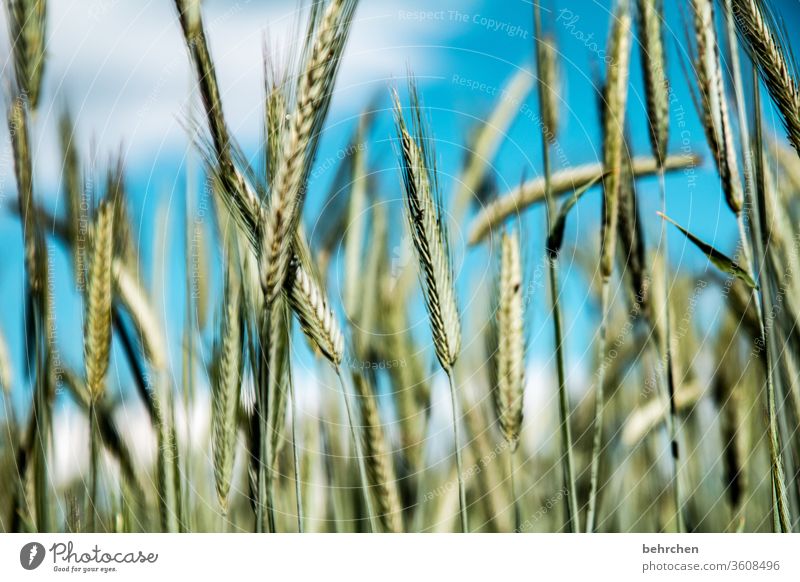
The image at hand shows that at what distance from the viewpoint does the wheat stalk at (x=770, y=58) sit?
119cm

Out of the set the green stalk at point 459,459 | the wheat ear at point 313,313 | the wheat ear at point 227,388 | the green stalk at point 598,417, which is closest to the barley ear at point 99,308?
the wheat ear at point 227,388

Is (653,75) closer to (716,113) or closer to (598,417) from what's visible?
(716,113)

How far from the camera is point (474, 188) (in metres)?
1.20

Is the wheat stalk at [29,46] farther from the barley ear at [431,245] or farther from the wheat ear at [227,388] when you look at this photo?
the barley ear at [431,245]

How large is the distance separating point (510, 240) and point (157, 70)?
0.65 meters

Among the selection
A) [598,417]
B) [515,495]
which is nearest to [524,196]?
[598,417]

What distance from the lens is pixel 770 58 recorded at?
3.92 feet

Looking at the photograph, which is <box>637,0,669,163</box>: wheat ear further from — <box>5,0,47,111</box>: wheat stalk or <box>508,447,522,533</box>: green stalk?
<box>5,0,47,111</box>: wheat stalk
